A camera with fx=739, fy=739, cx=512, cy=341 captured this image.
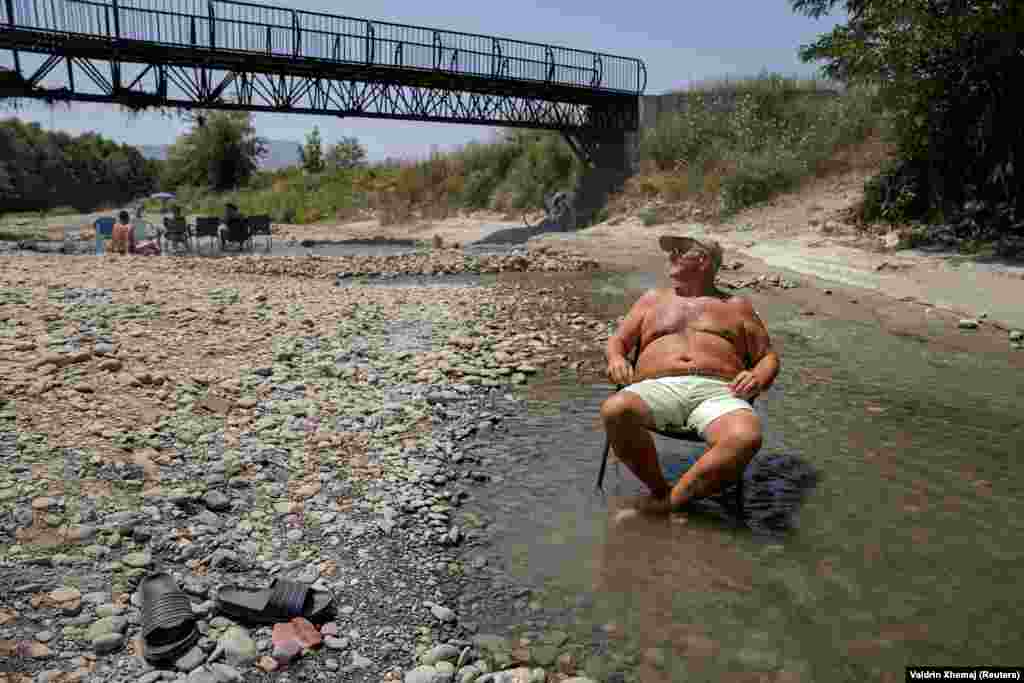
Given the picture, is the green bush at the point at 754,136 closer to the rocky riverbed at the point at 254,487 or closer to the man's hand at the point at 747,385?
the rocky riverbed at the point at 254,487

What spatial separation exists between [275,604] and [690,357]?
277 cm

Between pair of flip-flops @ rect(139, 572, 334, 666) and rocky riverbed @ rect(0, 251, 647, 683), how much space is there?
63 mm

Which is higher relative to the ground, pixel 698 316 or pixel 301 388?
pixel 698 316

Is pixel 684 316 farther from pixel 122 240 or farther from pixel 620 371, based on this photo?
pixel 122 240

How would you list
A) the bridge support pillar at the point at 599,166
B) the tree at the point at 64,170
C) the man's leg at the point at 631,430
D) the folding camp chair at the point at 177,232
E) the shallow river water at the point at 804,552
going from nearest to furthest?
the shallow river water at the point at 804,552 → the man's leg at the point at 631,430 → the folding camp chair at the point at 177,232 → the bridge support pillar at the point at 599,166 → the tree at the point at 64,170

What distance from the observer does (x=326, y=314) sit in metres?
9.74

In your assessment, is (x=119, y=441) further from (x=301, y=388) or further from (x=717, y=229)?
(x=717, y=229)

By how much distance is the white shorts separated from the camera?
4.25 metres

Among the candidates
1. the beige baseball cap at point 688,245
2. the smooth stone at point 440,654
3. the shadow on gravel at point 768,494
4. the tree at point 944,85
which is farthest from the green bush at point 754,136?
the smooth stone at point 440,654

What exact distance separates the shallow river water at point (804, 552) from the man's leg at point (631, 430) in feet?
1.09

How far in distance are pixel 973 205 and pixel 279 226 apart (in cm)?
2894

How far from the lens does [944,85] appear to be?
15.4m

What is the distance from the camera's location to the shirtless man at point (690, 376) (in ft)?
13.4

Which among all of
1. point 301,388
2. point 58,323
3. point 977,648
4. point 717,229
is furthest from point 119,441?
point 717,229
